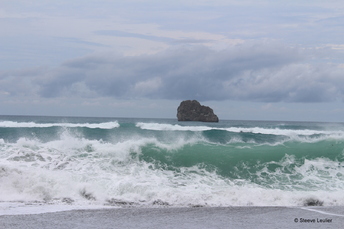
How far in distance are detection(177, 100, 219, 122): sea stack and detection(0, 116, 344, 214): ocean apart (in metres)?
67.2

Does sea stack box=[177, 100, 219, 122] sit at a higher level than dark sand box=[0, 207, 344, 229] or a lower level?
higher

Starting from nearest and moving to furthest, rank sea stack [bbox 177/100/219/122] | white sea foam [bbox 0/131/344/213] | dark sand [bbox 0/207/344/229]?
1. dark sand [bbox 0/207/344/229]
2. white sea foam [bbox 0/131/344/213]
3. sea stack [bbox 177/100/219/122]

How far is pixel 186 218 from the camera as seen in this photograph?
7.83m

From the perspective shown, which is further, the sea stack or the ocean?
the sea stack

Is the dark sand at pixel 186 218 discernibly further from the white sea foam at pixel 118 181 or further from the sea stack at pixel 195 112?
the sea stack at pixel 195 112

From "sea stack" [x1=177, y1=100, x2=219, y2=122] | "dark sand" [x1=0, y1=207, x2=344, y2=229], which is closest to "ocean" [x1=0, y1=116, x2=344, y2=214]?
"dark sand" [x1=0, y1=207, x2=344, y2=229]

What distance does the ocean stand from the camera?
986 centimetres

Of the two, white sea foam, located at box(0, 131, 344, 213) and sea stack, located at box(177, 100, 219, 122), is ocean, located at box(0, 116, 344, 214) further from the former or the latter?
sea stack, located at box(177, 100, 219, 122)

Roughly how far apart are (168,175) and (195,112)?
241 ft

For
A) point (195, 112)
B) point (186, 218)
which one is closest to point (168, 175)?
point (186, 218)

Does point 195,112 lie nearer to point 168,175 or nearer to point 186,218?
point 168,175

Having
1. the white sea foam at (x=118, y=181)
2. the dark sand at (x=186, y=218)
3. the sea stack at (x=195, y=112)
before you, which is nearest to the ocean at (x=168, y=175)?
the white sea foam at (x=118, y=181)

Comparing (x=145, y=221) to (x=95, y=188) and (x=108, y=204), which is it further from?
(x=95, y=188)

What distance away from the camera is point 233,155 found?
14719 mm
